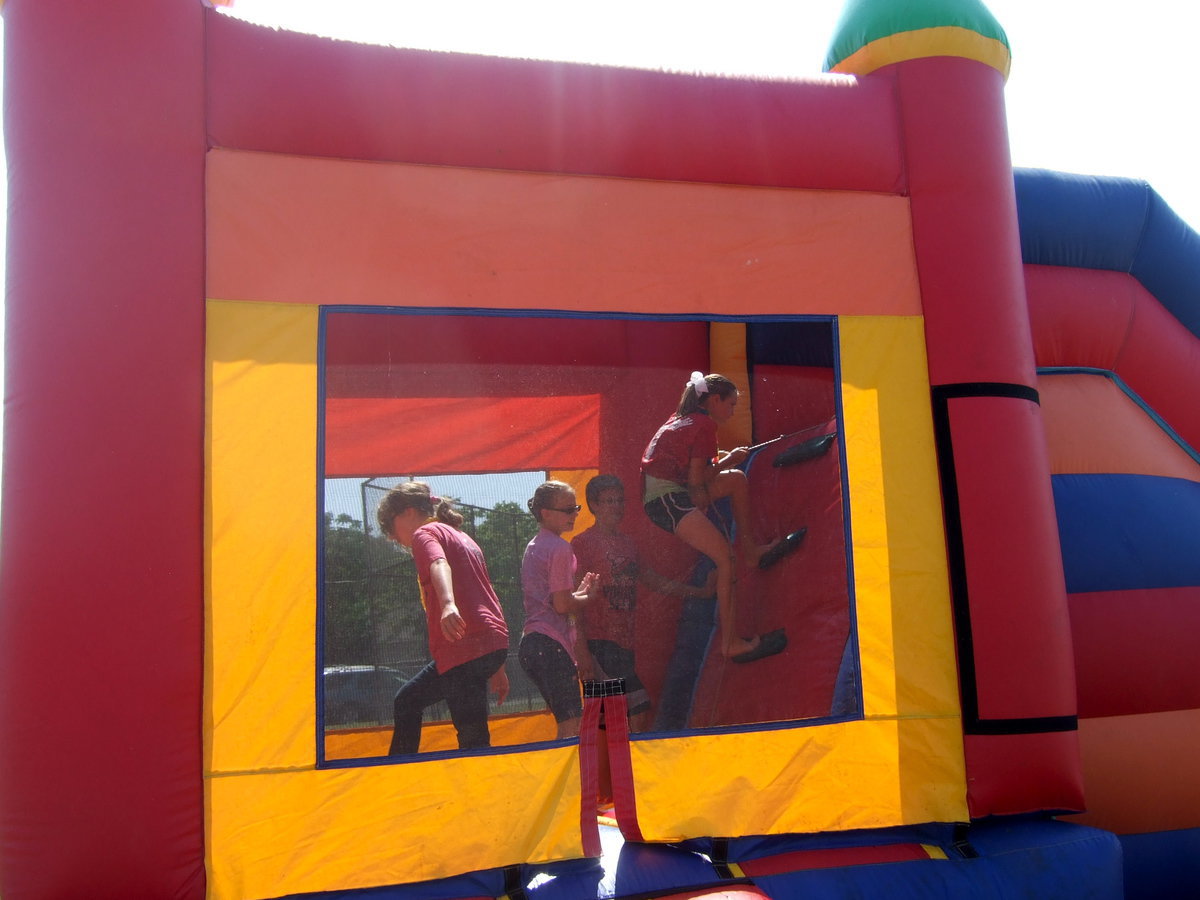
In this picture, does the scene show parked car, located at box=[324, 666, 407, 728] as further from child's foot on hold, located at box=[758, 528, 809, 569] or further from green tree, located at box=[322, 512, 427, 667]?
child's foot on hold, located at box=[758, 528, 809, 569]

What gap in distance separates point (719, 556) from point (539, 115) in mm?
1273

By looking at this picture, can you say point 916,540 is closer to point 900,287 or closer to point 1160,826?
point 900,287

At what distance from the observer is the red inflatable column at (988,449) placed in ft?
8.93

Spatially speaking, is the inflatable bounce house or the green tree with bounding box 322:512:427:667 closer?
the inflatable bounce house

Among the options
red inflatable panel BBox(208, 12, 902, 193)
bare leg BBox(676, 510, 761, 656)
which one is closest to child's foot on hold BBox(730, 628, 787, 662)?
bare leg BBox(676, 510, 761, 656)

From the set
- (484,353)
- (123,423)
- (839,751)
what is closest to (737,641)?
(839,751)

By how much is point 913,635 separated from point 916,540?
250mm

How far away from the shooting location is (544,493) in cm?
270

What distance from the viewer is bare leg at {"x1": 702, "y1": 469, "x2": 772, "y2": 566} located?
9.66ft

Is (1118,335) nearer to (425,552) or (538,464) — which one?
(538,464)

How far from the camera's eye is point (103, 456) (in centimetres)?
226

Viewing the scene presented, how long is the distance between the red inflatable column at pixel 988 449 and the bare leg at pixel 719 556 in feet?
1.94

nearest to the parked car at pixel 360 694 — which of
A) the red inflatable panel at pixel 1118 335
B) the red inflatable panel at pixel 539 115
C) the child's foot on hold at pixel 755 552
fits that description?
the child's foot on hold at pixel 755 552

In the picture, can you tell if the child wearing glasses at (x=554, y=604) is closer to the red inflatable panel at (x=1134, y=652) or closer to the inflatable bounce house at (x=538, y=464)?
the inflatable bounce house at (x=538, y=464)
